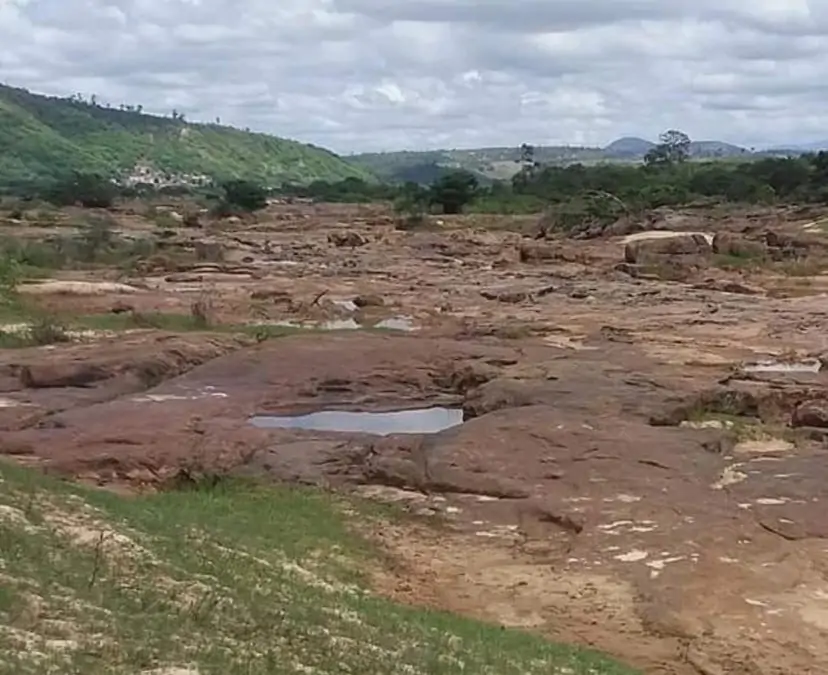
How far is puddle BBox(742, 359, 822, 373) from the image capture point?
75.2 ft

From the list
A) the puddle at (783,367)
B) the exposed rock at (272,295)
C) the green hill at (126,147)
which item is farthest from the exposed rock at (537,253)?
the green hill at (126,147)

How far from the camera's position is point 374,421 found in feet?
65.0

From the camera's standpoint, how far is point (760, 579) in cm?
1258

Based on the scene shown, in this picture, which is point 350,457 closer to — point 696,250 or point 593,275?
point 593,275

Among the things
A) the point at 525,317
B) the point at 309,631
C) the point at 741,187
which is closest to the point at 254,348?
the point at 525,317

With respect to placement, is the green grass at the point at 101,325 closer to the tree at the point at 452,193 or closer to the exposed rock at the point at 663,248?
the exposed rock at the point at 663,248

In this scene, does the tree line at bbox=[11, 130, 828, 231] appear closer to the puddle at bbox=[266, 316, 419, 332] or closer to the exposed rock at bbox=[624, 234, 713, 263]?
the exposed rock at bbox=[624, 234, 713, 263]

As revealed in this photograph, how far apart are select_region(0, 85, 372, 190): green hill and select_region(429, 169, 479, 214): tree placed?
43311mm

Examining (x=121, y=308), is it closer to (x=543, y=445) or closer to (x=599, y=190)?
(x=543, y=445)

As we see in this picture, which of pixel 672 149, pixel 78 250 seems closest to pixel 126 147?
pixel 672 149

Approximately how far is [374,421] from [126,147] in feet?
424

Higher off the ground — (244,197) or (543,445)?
(244,197)

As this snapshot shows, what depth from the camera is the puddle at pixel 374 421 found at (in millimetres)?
19172

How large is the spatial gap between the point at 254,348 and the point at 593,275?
67.2ft
